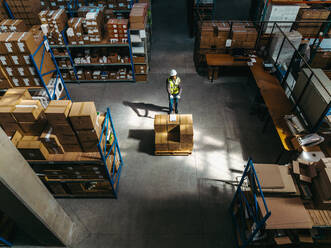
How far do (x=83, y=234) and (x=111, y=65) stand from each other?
23.1 ft

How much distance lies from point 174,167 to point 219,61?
5193 millimetres

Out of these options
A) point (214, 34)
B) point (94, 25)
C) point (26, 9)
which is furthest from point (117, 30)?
point (26, 9)

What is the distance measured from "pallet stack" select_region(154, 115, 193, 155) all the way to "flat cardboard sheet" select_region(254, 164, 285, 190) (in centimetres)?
243

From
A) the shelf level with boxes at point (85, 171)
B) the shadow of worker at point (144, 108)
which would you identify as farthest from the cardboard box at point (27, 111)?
the shadow of worker at point (144, 108)

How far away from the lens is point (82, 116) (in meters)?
4.67

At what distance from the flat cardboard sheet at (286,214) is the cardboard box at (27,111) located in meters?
5.08

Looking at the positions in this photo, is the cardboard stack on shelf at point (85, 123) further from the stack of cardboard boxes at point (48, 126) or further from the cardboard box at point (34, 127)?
the cardboard box at point (34, 127)

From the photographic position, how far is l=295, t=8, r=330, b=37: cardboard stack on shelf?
30.7ft

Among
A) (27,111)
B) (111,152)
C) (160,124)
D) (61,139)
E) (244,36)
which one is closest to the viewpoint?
(27,111)

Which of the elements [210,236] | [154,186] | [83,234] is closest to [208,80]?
[154,186]

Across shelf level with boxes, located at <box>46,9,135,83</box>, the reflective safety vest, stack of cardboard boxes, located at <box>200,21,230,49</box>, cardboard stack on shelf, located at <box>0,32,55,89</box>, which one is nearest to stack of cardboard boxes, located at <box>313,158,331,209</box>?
the reflective safety vest

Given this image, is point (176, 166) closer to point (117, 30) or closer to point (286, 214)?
point (286, 214)

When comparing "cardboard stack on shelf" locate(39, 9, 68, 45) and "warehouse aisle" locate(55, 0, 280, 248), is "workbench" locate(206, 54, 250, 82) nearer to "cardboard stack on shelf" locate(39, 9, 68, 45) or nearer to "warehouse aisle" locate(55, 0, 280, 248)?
"warehouse aisle" locate(55, 0, 280, 248)

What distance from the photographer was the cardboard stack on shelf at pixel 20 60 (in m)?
6.51
